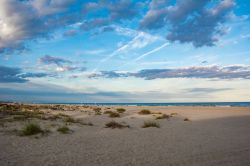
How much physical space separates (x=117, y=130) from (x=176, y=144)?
5.21m

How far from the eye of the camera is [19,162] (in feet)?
27.8

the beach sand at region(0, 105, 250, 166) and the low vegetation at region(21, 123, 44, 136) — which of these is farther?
the low vegetation at region(21, 123, 44, 136)

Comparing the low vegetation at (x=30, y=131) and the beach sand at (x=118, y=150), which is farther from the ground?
the low vegetation at (x=30, y=131)

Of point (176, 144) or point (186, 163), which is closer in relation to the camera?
point (186, 163)

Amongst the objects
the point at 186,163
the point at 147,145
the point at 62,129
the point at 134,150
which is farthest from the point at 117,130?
the point at 186,163

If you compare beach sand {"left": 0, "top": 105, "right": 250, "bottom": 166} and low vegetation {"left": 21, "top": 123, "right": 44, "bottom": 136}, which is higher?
low vegetation {"left": 21, "top": 123, "right": 44, "bottom": 136}

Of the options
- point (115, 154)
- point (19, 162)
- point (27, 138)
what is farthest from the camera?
point (27, 138)

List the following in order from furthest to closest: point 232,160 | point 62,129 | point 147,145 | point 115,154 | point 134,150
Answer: point 62,129 < point 147,145 < point 134,150 < point 115,154 < point 232,160

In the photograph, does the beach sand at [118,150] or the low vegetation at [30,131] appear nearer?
the beach sand at [118,150]

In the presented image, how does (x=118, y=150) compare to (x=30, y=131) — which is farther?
(x=30, y=131)

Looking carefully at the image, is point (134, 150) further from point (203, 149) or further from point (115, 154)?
point (203, 149)

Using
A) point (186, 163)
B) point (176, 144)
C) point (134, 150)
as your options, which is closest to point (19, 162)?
point (134, 150)

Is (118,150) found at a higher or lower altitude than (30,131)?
lower

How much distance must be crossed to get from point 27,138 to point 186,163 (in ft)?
23.8
